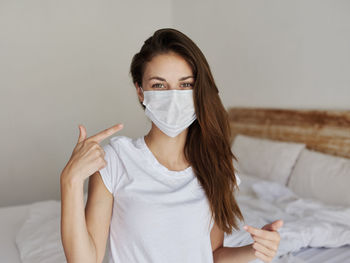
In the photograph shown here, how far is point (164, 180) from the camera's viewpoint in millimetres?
979

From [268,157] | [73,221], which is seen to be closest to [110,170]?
[73,221]

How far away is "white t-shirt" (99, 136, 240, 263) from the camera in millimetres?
891

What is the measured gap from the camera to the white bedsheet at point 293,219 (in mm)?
1513

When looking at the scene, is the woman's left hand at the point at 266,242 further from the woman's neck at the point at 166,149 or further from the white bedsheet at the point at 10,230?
the white bedsheet at the point at 10,230

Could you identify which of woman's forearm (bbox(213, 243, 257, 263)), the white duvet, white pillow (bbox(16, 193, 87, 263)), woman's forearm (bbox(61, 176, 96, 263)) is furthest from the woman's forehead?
white pillow (bbox(16, 193, 87, 263))

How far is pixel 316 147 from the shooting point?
224cm

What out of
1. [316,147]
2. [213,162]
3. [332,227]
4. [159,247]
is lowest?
[332,227]

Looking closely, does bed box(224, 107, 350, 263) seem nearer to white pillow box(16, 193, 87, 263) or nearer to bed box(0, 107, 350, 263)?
bed box(0, 107, 350, 263)

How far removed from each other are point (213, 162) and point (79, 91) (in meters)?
2.62

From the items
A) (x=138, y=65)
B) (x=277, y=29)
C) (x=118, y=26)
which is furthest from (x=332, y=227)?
(x=118, y=26)

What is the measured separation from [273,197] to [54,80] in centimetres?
240

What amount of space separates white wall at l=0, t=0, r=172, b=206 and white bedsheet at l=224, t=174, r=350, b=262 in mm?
2089

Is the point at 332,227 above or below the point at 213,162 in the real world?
below

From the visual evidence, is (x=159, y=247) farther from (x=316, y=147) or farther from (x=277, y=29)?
(x=277, y=29)
